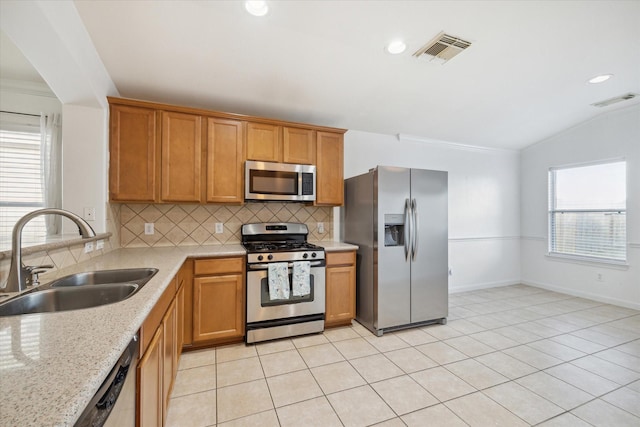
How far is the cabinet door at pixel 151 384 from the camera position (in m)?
1.08

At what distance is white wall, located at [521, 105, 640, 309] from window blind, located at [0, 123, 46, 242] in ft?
22.5

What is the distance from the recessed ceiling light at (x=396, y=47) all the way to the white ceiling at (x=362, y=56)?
0.05 meters

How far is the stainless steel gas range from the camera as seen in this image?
2.58 m

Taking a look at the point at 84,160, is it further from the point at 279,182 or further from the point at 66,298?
the point at 279,182

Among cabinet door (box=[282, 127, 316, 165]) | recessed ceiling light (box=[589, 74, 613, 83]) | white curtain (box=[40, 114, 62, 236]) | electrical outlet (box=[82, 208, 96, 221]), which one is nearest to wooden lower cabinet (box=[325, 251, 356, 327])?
cabinet door (box=[282, 127, 316, 165])

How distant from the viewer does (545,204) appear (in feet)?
15.2

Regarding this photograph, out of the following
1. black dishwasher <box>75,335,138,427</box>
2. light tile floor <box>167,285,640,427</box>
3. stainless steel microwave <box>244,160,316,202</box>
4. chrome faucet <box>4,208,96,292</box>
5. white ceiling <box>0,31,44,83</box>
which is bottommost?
light tile floor <box>167,285,640,427</box>

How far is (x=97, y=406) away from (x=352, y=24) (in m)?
2.51

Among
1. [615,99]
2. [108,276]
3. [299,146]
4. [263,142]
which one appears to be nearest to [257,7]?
[263,142]

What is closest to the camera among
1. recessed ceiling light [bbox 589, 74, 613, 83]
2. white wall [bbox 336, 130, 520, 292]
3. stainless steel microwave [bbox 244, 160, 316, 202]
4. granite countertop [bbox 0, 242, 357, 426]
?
granite countertop [bbox 0, 242, 357, 426]

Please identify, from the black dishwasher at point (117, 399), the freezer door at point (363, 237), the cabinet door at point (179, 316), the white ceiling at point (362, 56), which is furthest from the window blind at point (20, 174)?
the freezer door at point (363, 237)

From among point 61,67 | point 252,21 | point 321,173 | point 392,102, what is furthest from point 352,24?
point 61,67

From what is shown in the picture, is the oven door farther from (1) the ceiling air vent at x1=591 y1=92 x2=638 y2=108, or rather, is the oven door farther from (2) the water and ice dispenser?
(1) the ceiling air vent at x1=591 y1=92 x2=638 y2=108

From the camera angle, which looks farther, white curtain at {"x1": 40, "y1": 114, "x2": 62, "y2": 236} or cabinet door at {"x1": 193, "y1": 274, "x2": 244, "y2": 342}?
white curtain at {"x1": 40, "y1": 114, "x2": 62, "y2": 236}
